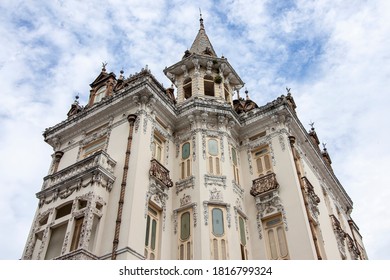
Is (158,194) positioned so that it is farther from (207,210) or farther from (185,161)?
(185,161)

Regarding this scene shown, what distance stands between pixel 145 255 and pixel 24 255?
5.96 metres

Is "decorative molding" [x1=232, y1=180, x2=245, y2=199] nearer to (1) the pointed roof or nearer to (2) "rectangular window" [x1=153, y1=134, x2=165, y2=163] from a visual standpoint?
(2) "rectangular window" [x1=153, y1=134, x2=165, y2=163]

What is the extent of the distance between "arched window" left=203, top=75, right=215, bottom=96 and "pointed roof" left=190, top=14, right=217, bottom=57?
3368 mm

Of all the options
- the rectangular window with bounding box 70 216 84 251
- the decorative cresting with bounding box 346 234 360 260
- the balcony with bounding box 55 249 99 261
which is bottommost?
the balcony with bounding box 55 249 99 261

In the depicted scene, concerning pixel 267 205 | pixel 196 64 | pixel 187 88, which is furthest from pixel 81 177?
pixel 196 64

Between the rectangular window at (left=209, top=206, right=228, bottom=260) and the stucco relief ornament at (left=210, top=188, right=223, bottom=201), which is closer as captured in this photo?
the rectangular window at (left=209, top=206, right=228, bottom=260)

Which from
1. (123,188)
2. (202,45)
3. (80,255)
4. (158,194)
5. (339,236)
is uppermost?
(202,45)

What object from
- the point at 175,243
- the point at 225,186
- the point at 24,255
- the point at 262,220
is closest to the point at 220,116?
the point at 225,186

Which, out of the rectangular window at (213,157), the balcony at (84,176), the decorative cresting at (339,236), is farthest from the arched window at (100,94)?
the decorative cresting at (339,236)

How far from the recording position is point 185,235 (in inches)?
835

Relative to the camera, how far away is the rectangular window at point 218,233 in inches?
797

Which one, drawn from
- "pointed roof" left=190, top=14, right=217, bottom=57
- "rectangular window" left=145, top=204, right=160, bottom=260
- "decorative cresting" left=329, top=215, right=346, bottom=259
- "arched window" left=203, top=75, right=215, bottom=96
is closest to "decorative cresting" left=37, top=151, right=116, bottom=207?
"rectangular window" left=145, top=204, right=160, bottom=260

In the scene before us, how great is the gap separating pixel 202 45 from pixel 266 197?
16908mm

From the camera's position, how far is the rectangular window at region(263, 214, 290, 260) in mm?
21375
